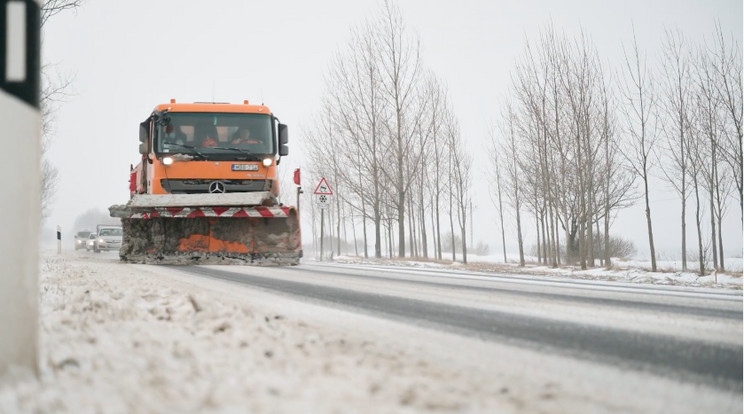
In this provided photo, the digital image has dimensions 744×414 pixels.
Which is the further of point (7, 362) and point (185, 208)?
point (185, 208)

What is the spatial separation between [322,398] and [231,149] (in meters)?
9.58

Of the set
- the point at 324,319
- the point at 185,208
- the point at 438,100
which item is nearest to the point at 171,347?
the point at 324,319

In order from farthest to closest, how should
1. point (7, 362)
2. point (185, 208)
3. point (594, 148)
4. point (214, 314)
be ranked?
1. point (594, 148)
2. point (185, 208)
3. point (214, 314)
4. point (7, 362)

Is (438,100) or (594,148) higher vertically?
(438,100)

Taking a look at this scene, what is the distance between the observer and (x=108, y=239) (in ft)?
106

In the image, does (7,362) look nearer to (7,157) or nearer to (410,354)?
(7,157)

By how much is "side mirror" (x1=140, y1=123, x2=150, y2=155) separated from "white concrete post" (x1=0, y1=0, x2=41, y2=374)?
375 inches

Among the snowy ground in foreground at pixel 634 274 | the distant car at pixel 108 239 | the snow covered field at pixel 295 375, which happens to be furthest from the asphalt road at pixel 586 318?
the distant car at pixel 108 239

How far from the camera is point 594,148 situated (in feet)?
70.4

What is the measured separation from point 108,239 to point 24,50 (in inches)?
1314

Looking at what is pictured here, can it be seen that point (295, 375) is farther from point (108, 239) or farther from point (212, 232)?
point (108, 239)

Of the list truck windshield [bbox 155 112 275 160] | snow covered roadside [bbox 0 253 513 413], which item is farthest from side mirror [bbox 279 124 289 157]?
snow covered roadside [bbox 0 253 513 413]

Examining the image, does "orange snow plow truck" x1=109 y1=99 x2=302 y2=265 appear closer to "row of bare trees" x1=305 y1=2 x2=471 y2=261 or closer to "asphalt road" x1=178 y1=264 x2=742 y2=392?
"asphalt road" x1=178 y1=264 x2=742 y2=392

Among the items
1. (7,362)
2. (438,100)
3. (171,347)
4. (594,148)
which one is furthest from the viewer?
(438,100)
